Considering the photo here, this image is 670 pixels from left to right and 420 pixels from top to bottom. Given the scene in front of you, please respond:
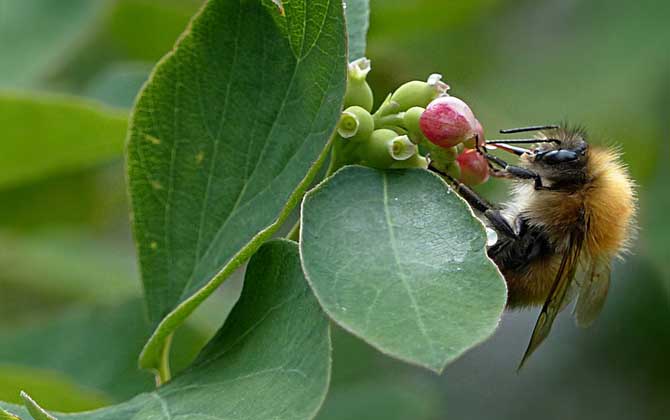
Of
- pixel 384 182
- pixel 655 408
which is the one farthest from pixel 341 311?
pixel 655 408

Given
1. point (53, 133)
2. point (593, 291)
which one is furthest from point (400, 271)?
point (53, 133)

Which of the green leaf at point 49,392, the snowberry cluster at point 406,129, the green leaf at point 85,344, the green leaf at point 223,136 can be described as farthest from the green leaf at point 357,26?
the green leaf at point 85,344

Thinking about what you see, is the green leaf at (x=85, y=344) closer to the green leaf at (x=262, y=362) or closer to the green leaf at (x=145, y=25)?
the green leaf at (x=145, y=25)

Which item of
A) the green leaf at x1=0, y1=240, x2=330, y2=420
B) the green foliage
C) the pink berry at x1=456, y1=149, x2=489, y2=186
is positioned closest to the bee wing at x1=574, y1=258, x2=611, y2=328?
the pink berry at x1=456, y1=149, x2=489, y2=186

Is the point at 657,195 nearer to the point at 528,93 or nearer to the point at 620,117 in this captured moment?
the point at 620,117

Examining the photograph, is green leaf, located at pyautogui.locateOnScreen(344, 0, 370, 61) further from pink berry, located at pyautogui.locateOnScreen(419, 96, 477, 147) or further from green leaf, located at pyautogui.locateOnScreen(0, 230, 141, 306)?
green leaf, located at pyautogui.locateOnScreen(0, 230, 141, 306)

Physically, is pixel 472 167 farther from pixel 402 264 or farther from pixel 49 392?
pixel 49 392

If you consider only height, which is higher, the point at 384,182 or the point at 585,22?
the point at 384,182
